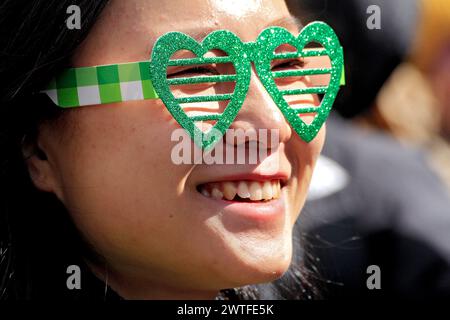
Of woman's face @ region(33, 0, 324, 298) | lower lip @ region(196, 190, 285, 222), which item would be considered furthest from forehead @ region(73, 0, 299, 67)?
lower lip @ region(196, 190, 285, 222)

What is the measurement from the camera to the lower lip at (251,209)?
1.80 metres

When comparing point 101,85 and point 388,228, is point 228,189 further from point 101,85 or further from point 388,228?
point 388,228

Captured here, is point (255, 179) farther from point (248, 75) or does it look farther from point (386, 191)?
point (386, 191)

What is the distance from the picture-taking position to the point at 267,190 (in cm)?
186

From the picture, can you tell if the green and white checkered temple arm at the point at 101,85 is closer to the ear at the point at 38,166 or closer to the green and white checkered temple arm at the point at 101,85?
the green and white checkered temple arm at the point at 101,85

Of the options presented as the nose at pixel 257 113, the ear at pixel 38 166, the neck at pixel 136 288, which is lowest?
the neck at pixel 136 288

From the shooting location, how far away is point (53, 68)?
1.77m

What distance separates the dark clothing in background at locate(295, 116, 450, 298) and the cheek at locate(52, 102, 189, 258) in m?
1.23

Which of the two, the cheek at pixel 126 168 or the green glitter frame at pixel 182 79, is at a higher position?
the green glitter frame at pixel 182 79

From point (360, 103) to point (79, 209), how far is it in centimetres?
274

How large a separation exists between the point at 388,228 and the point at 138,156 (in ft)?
5.75

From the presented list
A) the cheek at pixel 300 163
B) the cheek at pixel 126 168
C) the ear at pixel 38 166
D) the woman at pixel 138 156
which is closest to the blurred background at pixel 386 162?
the cheek at pixel 300 163

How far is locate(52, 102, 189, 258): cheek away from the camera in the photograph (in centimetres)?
175

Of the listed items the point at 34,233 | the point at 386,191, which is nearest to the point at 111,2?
the point at 34,233
